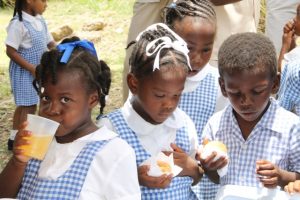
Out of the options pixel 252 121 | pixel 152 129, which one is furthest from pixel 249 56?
pixel 152 129

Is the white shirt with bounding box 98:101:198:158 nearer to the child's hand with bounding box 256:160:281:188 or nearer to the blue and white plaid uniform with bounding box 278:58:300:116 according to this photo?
the child's hand with bounding box 256:160:281:188

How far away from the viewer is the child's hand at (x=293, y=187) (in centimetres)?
191

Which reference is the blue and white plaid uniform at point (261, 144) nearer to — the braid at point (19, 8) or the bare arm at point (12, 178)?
the bare arm at point (12, 178)

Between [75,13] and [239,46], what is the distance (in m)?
7.38

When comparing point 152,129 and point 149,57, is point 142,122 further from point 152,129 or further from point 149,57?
point 149,57

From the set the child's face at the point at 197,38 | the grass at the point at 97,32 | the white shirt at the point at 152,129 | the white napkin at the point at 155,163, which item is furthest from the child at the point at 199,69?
the grass at the point at 97,32

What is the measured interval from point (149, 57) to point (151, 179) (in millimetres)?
502

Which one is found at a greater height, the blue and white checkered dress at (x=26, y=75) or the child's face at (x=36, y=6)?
the child's face at (x=36, y=6)

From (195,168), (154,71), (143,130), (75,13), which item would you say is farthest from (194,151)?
(75,13)

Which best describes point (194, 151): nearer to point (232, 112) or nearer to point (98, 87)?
point (232, 112)

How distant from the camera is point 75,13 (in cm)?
916

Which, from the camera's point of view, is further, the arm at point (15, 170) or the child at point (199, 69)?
the child at point (199, 69)

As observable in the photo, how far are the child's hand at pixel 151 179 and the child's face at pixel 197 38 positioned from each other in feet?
2.30

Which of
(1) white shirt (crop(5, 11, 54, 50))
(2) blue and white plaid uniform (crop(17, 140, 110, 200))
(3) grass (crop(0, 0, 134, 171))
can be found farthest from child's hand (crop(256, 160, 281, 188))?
(3) grass (crop(0, 0, 134, 171))
